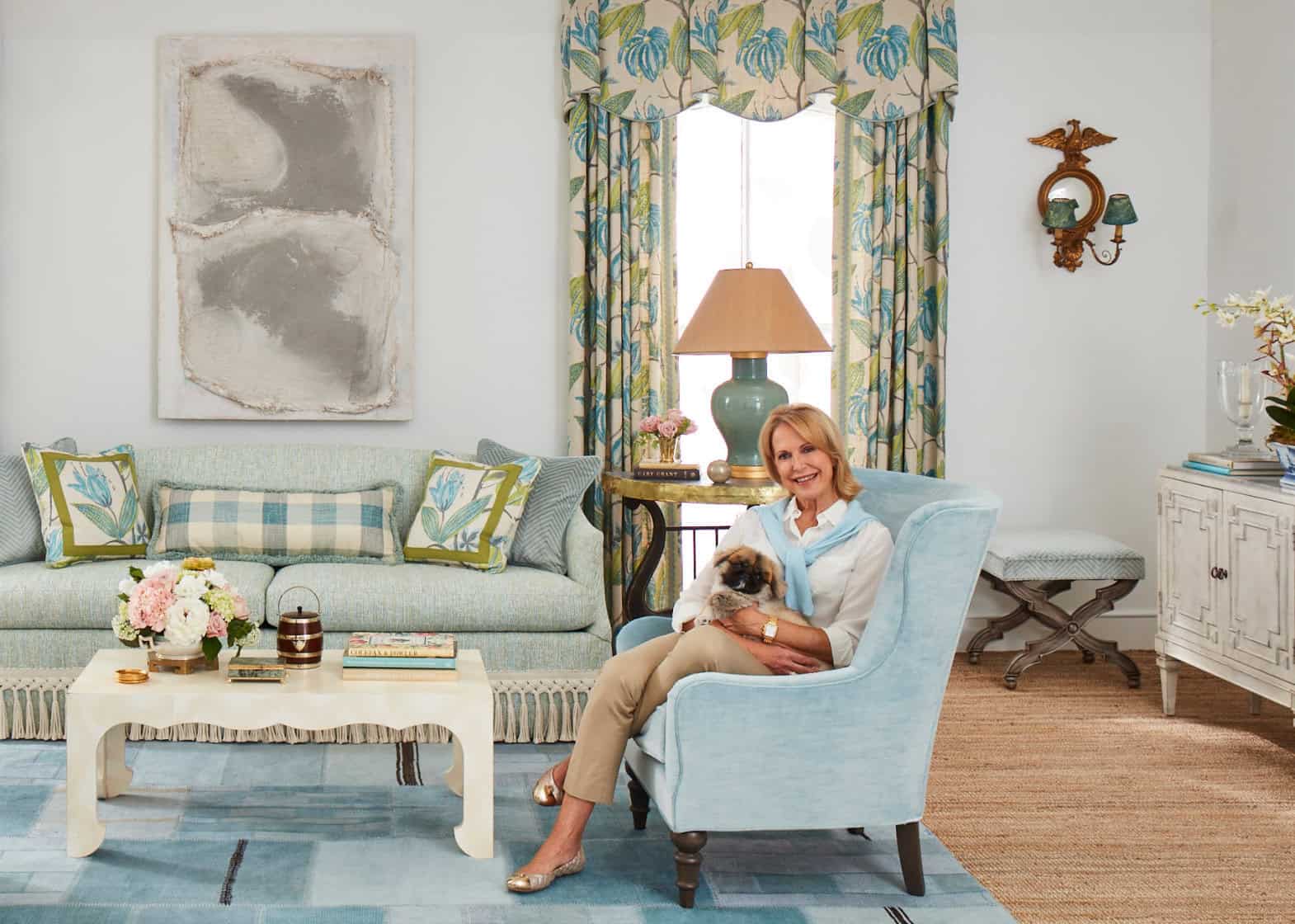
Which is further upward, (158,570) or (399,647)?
(158,570)

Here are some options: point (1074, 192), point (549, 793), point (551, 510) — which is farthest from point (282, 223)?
point (1074, 192)

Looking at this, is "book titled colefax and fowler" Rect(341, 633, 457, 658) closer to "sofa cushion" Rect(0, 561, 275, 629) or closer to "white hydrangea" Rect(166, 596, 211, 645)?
"white hydrangea" Rect(166, 596, 211, 645)

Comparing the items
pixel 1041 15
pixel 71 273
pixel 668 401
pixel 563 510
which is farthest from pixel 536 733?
pixel 1041 15

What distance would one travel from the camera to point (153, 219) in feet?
15.3

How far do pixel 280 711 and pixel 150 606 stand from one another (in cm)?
39

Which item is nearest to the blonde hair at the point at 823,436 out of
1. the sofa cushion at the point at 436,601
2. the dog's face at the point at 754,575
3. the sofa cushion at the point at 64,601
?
the dog's face at the point at 754,575

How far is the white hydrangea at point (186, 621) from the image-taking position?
2826mm

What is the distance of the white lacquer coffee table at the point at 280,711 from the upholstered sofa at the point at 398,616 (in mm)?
779

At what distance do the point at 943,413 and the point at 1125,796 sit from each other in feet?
6.06

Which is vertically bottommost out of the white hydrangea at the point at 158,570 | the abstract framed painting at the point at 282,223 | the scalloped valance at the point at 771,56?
the white hydrangea at the point at 158,570

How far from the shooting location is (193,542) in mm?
4016

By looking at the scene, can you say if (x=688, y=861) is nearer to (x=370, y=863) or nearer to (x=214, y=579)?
(x=370, y=863)

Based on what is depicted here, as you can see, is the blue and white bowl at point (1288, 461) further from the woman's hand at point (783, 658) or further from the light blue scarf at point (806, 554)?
the woman's hand at point (783, 658)

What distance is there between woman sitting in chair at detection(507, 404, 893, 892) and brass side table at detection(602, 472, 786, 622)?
1.04 metres
